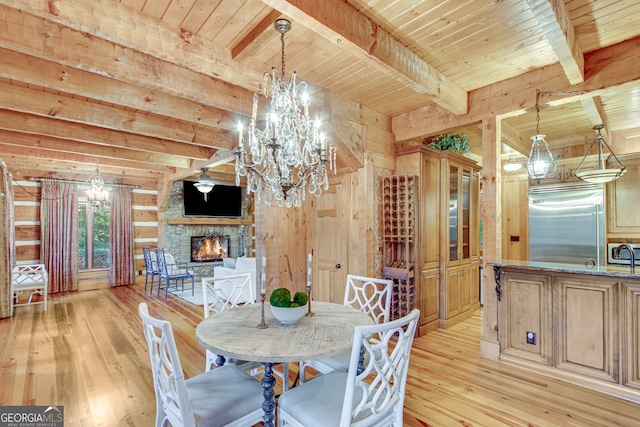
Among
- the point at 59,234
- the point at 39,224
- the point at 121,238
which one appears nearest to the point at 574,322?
the point at 121,238

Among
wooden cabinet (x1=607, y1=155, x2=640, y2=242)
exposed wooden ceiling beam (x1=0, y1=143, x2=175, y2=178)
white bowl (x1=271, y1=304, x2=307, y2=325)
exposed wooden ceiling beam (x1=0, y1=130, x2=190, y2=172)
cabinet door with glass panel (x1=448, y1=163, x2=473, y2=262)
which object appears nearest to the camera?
white bowl (x1=271, y1=304, x2=307, y2=325)

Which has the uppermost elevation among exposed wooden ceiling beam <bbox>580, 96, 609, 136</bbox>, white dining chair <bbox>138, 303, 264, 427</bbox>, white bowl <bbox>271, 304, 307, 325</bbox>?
exposed wooden ceiling beam <bbox>580, 96, 609, 136</bbox>

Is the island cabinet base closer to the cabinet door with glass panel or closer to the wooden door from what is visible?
the cabinet door with glass panel

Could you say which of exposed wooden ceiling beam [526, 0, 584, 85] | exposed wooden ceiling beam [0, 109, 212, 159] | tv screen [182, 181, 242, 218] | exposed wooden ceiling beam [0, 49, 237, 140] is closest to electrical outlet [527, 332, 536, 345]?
exposed wooden ceiling beam [526, 0, 584, 85]

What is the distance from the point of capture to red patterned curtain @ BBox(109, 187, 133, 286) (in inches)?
278

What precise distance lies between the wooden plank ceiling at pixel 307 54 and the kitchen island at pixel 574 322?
5.12ft

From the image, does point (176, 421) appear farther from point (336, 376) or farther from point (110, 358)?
point (110, 358)

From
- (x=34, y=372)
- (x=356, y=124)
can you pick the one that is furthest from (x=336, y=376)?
(x=34, y=372)

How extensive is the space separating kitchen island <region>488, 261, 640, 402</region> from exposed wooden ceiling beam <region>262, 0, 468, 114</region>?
1822mm

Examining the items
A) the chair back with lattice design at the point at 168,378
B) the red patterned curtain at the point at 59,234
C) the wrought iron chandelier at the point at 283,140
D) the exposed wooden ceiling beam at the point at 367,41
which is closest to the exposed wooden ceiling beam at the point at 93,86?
the wrought iron chandelier at the point at 283,140

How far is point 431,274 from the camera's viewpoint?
155 inches

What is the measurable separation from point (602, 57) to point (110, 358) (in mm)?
5325

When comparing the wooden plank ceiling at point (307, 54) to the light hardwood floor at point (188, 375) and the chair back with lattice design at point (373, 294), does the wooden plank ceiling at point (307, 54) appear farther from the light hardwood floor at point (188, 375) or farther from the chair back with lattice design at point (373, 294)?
the light hardwood floor at point (188, 375)

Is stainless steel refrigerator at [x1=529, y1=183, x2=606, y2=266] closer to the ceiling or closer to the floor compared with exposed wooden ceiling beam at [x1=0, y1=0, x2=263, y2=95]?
closer to the floor
